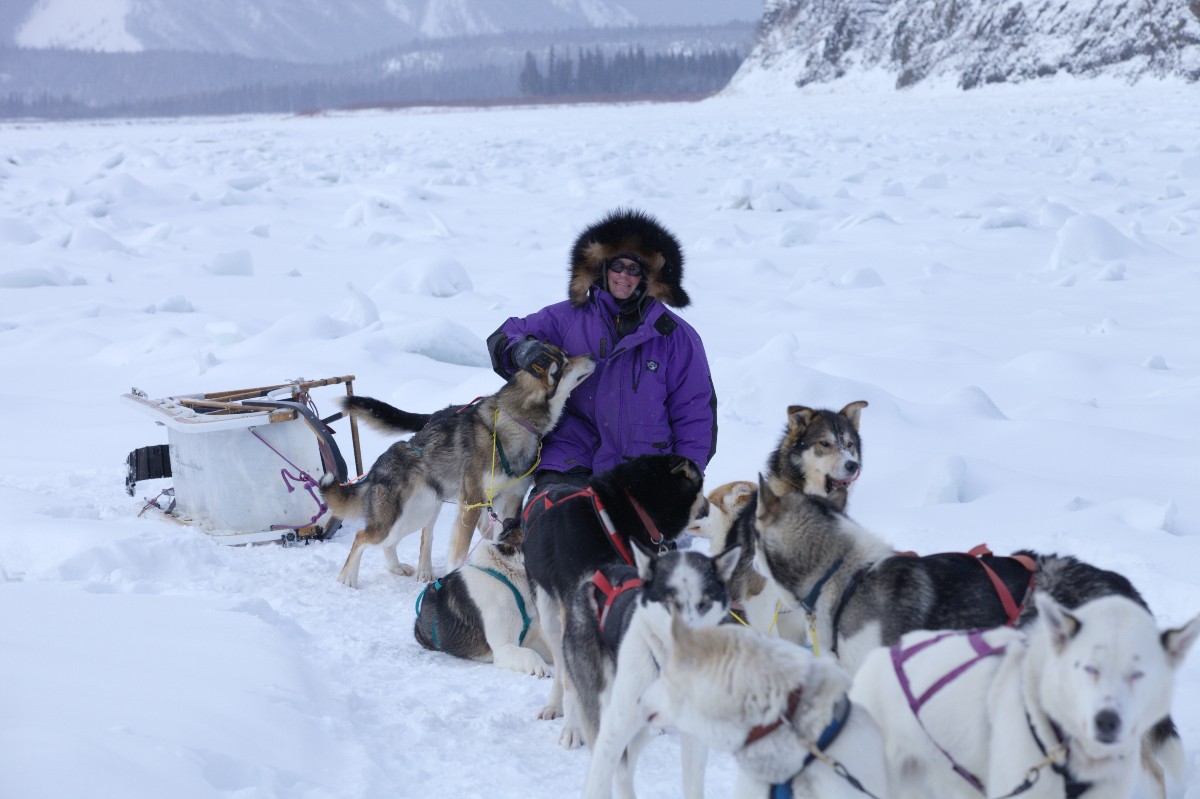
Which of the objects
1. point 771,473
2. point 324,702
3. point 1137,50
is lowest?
point 324,702

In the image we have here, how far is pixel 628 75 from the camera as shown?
3076 inches

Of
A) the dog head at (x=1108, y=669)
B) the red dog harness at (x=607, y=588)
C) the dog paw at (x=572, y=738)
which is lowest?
the dog paw at (x=572, y=738)

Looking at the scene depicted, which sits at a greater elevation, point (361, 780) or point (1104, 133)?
point (1104, 133)

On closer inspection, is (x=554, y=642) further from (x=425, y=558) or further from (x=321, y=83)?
(x=321, y=83)

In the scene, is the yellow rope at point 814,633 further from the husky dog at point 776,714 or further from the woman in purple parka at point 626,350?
the woman in purple parka at point 626,350

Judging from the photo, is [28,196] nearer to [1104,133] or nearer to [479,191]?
[479,191]

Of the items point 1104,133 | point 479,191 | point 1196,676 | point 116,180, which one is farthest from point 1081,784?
point 1104,133

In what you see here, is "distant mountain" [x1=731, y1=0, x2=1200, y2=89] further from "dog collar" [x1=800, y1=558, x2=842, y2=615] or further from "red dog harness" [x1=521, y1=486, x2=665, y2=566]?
"dog collar" [x1=800, y1=558, x2=842, y2=615]

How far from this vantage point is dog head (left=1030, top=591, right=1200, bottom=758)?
1742mm

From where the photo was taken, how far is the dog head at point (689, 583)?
8.06ft

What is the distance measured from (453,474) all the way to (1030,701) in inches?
114

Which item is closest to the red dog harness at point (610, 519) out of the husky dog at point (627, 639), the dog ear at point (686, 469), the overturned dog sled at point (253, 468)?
the dog ear at point (686, 469)

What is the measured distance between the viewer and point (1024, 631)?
7.35ft

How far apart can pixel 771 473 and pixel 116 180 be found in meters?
14.4
